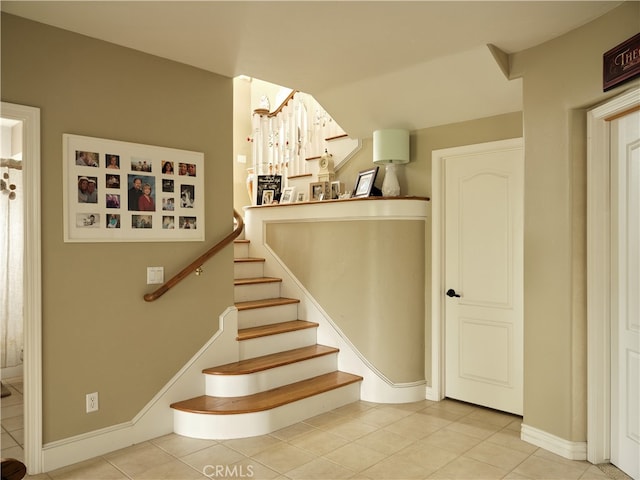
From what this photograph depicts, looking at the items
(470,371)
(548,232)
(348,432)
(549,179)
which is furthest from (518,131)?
(348,432)

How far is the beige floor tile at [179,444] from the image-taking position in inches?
117

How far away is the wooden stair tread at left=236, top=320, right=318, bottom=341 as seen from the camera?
379 cm

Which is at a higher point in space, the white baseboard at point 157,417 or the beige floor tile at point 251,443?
the white baseboard at point 157,417

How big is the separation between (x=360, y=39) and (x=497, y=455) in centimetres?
274

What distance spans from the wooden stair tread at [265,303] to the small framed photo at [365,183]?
1.16 metres

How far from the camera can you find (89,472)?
2.72 metres

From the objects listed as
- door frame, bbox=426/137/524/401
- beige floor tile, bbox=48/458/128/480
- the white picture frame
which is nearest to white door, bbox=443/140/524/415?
door frame, bbox=426/137/524/401

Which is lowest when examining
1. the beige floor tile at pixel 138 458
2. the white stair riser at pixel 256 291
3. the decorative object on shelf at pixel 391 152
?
the beige floor tile at pixel 138 458

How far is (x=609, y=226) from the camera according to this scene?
2.78 m

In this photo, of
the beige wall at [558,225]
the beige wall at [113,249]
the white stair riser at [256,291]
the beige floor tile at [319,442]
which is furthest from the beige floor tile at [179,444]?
the beige wall at [558,225]

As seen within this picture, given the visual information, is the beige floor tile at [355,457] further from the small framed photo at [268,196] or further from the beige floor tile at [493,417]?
the small framed photo at [268,196]

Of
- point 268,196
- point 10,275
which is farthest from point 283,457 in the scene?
point 10,275

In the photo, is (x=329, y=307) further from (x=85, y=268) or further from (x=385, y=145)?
(x=85, y=268)

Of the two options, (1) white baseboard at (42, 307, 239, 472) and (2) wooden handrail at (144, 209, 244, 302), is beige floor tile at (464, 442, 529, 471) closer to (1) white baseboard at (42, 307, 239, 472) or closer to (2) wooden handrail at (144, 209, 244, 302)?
(1) white baseboard at (42, 307, 239, 472)
